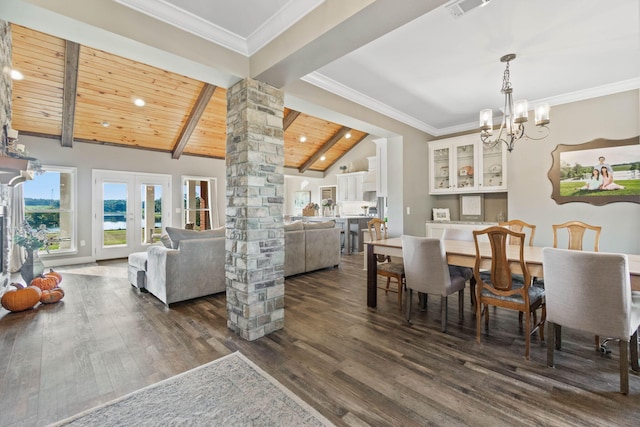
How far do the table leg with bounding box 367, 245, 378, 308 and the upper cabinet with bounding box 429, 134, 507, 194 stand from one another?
289 centimetres

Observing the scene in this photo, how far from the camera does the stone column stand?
255 centimetres

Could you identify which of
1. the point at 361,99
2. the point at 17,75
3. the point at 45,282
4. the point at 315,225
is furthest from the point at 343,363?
the point at 17,75

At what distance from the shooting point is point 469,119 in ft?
16.9

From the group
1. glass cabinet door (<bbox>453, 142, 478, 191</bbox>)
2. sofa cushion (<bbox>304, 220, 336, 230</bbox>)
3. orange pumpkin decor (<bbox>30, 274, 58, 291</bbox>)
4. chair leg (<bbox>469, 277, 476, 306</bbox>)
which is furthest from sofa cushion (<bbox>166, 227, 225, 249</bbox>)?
glass cabinet door (<bbox>453, 142, 478, 191</bbox>)

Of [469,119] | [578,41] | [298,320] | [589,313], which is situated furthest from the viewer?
[469,119]

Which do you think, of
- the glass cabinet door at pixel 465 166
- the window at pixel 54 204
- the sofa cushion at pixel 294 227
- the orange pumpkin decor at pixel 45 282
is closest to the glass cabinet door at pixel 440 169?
the glass cabinet door at pixel 465 166

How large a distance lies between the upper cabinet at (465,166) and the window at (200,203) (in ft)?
19.2

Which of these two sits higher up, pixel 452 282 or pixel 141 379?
pixel 452 282

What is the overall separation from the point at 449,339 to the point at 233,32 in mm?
3345

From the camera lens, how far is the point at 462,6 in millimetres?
2195

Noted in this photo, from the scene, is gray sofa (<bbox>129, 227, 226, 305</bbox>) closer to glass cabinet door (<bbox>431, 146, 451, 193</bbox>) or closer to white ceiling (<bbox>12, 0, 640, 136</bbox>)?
white ceiling (<bbox>12, 0, 640, 136</bbox>)

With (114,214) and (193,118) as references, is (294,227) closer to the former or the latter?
(193,118)

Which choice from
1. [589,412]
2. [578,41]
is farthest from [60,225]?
[578,41]

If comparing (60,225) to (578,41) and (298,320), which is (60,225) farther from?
(578,41)
